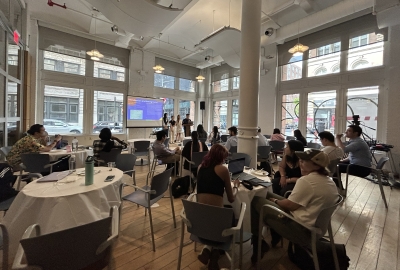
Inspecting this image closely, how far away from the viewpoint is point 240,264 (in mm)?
1875

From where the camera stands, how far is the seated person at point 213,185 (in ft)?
6.02

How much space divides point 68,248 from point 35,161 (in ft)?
9.47

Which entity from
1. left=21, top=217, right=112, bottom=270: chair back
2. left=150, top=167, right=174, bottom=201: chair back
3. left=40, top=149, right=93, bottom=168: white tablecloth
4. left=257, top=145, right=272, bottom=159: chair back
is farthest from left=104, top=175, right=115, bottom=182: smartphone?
left=257, top=145, right=272, bottom=159: chair back

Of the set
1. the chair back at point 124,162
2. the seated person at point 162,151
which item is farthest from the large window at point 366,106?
the chair back at point 124,162

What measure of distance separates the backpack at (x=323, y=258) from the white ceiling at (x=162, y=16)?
5409 mm

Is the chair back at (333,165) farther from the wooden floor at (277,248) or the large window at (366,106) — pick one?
the large window at (366,106)

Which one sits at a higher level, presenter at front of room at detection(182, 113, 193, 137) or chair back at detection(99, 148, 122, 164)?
presenter at front of room at detection(182, 113, 193, 137)

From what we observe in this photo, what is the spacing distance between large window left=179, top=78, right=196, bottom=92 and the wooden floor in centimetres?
868

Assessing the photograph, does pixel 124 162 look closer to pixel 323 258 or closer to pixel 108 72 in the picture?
pixel 323 258

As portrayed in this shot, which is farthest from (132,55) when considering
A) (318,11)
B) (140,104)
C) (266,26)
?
(318,11)

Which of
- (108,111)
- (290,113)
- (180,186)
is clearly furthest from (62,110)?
(290,113)

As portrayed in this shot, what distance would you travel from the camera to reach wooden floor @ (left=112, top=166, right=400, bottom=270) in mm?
2033

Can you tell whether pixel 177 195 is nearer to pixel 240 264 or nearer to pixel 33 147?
pixel 240 264

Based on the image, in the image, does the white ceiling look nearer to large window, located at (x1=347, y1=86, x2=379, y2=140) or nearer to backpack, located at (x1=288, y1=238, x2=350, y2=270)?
large window, located at (x1=347, y1=86, x2=379, y2=140)
